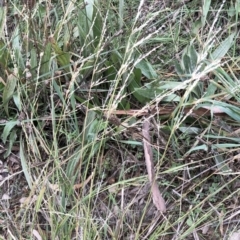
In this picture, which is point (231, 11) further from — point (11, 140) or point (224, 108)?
point (11, 140)

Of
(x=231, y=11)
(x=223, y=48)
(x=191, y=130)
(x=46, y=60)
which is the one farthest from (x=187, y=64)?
(x=46, y=60)

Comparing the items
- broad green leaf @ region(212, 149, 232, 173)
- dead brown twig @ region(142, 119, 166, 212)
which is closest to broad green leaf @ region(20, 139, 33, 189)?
dead brown twig @ region(142, 119, 166, 212)

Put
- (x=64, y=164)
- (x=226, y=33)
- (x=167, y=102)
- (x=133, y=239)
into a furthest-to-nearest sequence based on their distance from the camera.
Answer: (x=226, y=33)
(x=167, y=102)
(x=64, y=164)
(x=133, y=239)

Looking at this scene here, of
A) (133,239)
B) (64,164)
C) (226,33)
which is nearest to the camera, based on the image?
(133,239)

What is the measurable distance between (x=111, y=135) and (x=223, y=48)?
533 mm

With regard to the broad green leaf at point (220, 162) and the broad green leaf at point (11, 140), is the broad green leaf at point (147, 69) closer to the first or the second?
the broad green leaf at point (220, 162)

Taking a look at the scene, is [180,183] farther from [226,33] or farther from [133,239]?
[226,33]

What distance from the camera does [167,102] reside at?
5.57 feet

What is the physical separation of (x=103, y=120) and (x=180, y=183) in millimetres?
327

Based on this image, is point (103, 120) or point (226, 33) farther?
point (226, 33)

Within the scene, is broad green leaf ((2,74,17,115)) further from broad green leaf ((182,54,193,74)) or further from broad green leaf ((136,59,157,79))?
broad green leaf ((182,54,193,74))

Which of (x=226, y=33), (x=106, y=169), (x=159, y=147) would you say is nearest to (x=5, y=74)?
(x=106, y=169)

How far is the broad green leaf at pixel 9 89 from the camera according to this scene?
1.64 m

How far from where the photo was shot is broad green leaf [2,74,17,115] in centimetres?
164
